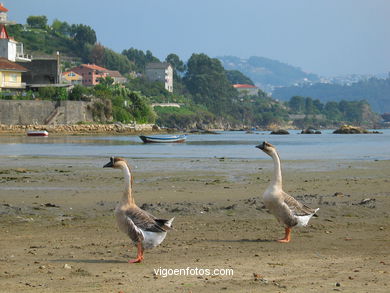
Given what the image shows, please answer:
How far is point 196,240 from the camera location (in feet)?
37.8

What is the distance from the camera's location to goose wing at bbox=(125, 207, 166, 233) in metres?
9.82

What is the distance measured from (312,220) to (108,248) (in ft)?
14.7

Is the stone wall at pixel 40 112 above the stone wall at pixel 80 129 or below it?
above

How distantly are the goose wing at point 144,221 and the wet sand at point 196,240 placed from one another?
0.45 meters

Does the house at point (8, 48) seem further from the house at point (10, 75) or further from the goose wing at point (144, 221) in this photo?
the goose wing at point (144, 221)

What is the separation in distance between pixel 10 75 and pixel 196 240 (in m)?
86.0

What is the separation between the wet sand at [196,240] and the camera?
27.9 ft

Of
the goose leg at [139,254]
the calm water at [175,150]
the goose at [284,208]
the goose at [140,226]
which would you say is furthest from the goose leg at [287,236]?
the calm water at [175,150]

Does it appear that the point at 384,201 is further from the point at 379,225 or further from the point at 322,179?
the point at 322,179

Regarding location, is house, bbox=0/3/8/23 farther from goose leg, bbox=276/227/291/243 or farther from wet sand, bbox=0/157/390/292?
goose leg, bbox=276/227/291/243

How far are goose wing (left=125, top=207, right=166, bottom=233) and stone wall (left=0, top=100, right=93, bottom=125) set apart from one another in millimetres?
77340

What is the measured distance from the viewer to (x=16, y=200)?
17.1m

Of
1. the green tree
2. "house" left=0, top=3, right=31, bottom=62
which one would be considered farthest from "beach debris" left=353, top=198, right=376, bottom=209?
the green tree

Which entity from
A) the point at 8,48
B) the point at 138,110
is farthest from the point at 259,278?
the point at 138,110
